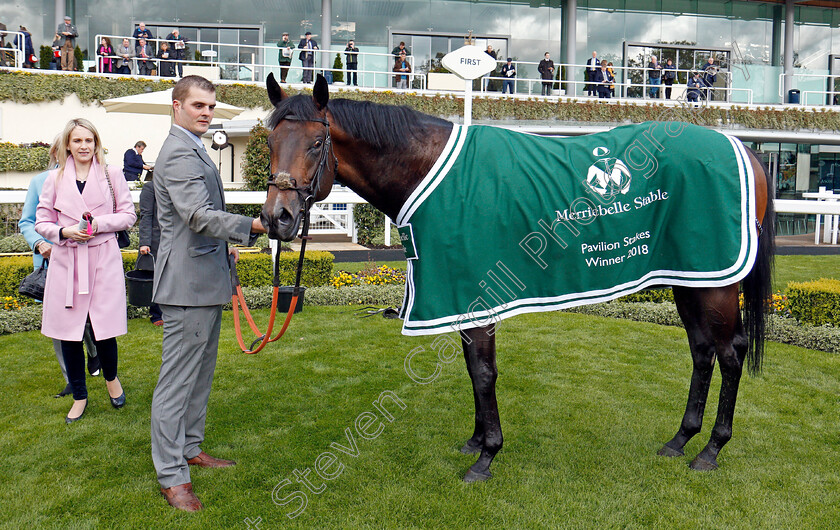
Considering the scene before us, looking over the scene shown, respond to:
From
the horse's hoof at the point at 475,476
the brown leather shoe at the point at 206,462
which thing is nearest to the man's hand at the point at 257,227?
the brown leather shoe at the point at 206,462

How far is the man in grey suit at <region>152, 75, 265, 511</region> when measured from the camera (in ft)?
9.74

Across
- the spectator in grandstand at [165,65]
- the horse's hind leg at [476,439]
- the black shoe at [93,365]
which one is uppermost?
the spectator in grandstand at [165,65]

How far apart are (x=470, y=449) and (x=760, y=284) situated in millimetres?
1998

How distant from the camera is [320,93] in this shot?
2.92 metres

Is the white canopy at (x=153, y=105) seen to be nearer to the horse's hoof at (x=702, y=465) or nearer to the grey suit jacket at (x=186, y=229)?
the grey suit jacket at (x=186, y=229)

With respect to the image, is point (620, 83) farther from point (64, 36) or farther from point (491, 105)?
point (64, 36)

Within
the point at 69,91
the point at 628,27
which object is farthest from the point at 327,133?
the point at 628,27

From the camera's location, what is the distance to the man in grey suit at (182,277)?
2969 mm

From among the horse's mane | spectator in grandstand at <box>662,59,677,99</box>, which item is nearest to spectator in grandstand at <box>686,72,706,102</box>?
spectator in grandstand at <box>662,59,677,99</box>

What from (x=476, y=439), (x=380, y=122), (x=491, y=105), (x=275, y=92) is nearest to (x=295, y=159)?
(x=275, y=92)

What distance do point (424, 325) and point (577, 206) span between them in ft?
A: 3.41

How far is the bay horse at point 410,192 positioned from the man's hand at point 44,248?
2.07 metres

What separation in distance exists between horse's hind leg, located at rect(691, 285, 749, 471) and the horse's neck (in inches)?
69.7

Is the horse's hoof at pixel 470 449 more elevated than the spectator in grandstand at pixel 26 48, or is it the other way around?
the spectator in grandstand at pixel 26 48
